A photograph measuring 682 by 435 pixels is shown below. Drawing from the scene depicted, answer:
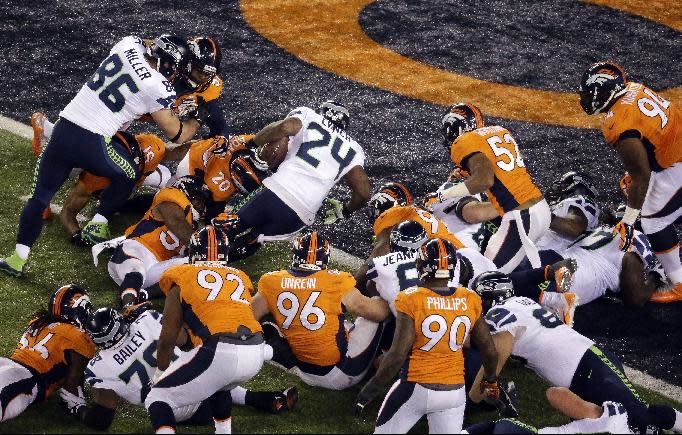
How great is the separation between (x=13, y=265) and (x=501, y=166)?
3.86 meters

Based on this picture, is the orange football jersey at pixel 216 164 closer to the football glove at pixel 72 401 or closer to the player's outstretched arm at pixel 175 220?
the player's outstretched arm at pixel 175 220

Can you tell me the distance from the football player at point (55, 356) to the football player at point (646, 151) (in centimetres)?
420

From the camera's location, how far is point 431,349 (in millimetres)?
6676

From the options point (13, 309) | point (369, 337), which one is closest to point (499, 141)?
point (369, 337)

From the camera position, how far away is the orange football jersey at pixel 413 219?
27.1ft


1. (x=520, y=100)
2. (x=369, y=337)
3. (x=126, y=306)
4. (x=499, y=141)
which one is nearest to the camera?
(x=369, y=337)

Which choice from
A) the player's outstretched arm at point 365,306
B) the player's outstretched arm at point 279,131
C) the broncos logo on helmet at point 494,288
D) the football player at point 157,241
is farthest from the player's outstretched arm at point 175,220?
the broncos logo on helmet at point 494,288

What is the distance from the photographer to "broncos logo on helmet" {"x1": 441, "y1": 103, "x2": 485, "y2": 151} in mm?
8984

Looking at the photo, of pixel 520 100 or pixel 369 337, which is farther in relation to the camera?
pixel 520 100

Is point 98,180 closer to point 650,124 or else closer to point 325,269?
point 325,269

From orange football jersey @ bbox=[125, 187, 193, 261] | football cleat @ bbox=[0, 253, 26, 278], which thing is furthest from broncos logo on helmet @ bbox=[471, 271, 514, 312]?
football cleat @ bbox=[0, 253, 26, 278]

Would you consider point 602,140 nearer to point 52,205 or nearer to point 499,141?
point 499,141

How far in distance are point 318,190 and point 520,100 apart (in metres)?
4.26

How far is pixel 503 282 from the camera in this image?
7730 mm
